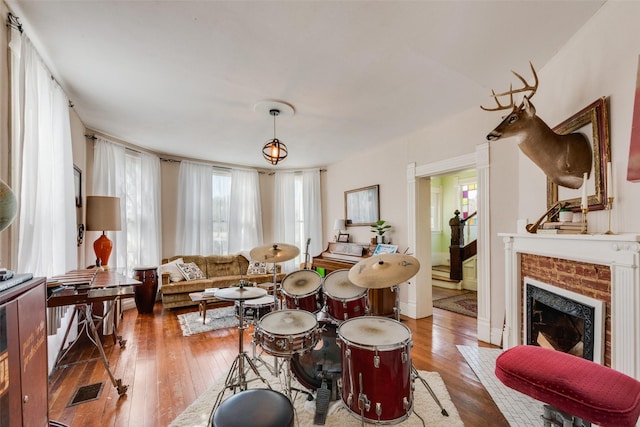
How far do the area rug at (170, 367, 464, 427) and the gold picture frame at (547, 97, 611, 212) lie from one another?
1.63m

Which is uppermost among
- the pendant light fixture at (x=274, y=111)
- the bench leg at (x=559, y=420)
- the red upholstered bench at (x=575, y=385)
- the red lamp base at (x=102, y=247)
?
the pendant light fixture at (x=274, y=111)

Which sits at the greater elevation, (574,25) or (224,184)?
(574,25)

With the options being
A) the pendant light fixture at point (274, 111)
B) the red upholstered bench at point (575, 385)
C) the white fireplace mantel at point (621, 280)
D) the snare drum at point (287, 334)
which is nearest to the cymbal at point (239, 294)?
the snare drum at point (287, 334)

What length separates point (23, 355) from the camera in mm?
1035

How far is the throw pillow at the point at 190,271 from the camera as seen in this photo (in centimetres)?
455

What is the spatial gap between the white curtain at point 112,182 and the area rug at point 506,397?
4529mm

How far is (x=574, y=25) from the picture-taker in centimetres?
177

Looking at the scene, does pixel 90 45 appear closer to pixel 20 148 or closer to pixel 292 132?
pixel 20 148

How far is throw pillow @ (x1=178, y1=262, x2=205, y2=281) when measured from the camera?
4.55m

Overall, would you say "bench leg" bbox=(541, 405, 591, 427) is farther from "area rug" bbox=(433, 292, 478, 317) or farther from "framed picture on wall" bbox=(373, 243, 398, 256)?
"area rug" bbox=(433, 292, 478, 317)

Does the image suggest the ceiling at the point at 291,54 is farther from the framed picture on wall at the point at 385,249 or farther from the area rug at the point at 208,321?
the area rug at the point at 208,321

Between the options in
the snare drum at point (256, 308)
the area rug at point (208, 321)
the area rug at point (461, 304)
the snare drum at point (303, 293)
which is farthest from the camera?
the area rug at point (461, 304)

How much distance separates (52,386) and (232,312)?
218cm

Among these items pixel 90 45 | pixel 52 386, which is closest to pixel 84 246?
pixel 52 386
